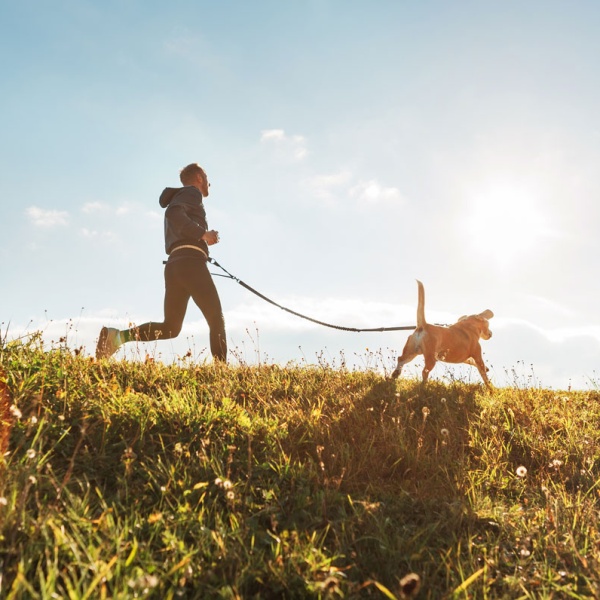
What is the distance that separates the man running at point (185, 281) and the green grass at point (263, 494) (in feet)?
5.41

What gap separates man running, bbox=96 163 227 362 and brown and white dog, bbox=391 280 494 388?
260 cm

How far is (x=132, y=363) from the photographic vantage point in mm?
5363

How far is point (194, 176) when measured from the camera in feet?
25.8

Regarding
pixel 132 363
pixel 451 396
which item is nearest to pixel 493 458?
pixel 451 396

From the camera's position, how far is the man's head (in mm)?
7875

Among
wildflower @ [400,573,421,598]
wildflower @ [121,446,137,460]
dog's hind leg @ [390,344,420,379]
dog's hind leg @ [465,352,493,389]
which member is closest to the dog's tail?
dog's hind leg @ [390,344,420,379]

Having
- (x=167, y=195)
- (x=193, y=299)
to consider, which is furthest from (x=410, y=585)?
(x=167, y=195)

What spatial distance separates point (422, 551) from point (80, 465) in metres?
2.17

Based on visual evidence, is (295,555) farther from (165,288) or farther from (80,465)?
(165,288)

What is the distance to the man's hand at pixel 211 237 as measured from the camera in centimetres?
759

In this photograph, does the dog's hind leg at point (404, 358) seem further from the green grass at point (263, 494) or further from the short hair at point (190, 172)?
the short hair at point (190, 172)

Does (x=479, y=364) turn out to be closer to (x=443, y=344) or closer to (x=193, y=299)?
(x=443, y=344)

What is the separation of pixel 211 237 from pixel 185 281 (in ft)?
2.96

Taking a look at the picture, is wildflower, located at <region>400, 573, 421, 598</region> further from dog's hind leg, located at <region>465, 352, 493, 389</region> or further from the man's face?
the man's face
